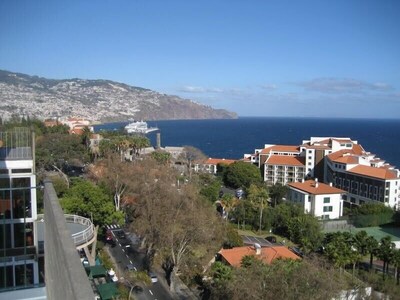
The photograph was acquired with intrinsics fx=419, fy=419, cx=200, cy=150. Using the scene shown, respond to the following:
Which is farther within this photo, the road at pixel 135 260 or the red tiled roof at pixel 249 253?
the red tiled roof at pixel 249 253

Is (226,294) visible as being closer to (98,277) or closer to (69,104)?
(98,277)

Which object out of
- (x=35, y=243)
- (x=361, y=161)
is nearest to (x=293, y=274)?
(x=35, y=243)

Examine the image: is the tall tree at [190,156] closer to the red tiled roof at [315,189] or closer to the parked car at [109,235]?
the red tiled roof at [315,189]

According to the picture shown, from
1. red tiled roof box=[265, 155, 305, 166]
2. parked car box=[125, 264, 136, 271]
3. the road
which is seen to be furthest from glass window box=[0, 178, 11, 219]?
red tiled roof box=[265, 155, 305, 166]

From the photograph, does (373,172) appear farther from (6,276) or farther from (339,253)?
(6,276)

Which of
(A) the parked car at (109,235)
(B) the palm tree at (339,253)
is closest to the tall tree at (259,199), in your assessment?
(B) the palm tree at (339,253)

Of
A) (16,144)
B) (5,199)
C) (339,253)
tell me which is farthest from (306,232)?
(5,199)

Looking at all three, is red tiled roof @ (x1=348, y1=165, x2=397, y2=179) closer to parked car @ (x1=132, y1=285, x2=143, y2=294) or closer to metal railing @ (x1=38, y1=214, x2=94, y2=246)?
parked car @ (x1=132, y1=285, x2=143, y2=294)
